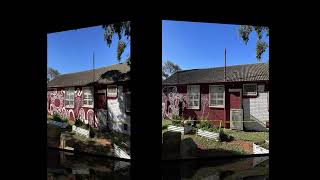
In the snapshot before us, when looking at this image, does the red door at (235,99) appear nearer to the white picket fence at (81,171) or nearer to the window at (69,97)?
the window at (69,97)

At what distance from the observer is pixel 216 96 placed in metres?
5.17

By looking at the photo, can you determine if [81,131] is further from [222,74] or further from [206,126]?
[222,74]

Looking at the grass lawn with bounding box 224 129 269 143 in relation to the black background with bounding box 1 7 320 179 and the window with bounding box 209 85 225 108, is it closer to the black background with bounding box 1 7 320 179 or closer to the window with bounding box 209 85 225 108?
the window with bounding box 209 85 225 108

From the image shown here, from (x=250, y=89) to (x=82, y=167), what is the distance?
3502mm

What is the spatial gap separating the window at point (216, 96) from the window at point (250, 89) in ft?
1.42

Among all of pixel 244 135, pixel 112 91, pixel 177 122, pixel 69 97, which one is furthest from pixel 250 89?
pixel 69 97

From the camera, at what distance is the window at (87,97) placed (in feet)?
10.8

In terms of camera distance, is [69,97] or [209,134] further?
[209,134]
